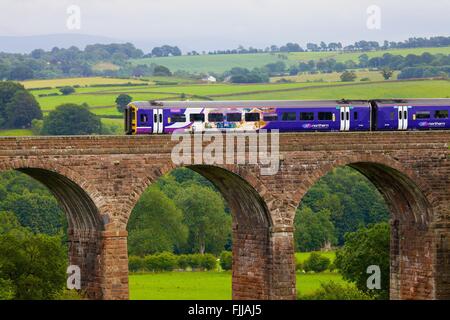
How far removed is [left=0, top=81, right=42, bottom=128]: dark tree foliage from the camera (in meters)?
188

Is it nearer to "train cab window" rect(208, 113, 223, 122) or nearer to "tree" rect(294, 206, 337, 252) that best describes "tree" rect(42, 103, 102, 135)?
"tree" rect(294, 206, 337, 252)

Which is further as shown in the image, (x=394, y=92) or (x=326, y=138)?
(x=394, y=92)

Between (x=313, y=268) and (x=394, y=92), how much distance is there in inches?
2522

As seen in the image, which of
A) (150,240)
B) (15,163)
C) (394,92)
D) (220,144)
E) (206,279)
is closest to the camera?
(15,163)

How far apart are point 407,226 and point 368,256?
12.9 meters

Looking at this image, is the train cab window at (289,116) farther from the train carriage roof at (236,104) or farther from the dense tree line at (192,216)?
the dense tree line at (192,216)

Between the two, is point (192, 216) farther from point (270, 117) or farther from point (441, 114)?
point (270, 117)

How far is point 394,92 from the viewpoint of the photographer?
192 meters


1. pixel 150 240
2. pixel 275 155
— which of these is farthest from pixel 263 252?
pixel 150 240

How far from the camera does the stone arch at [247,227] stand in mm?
81500

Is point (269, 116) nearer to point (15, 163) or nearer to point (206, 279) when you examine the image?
point (15, 163)

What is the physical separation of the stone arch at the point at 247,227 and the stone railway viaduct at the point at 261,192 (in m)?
0.05

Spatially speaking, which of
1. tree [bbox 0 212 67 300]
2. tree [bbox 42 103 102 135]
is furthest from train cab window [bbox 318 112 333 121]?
tree [bbox 42 103 102 135]

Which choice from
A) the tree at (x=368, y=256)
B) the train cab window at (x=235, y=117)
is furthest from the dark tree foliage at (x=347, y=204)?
the train cab window at (x=235, y=117)
